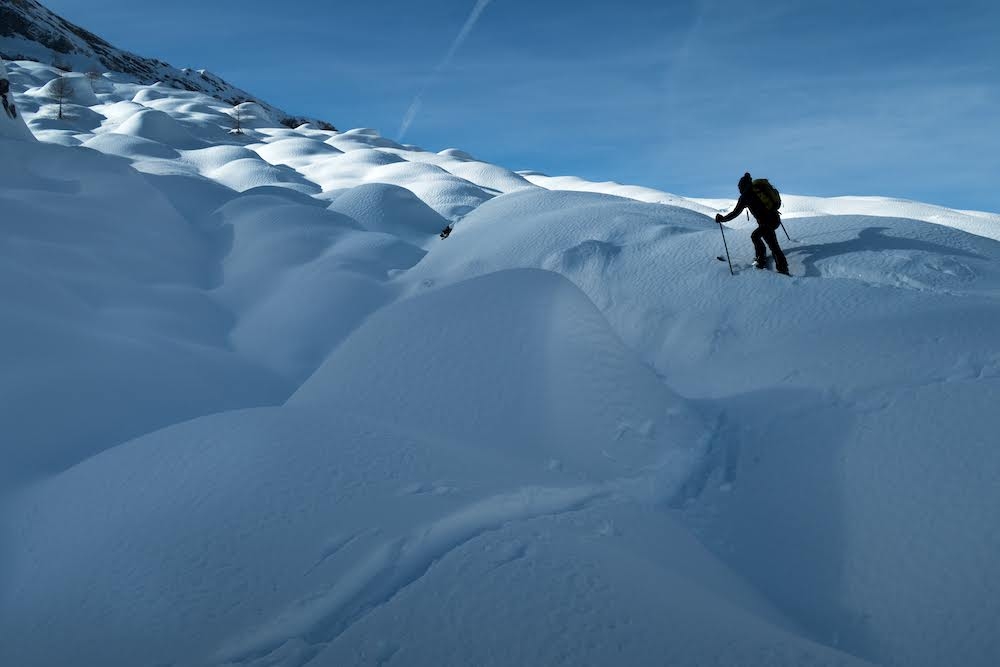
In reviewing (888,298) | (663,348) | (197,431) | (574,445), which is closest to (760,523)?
(574,445)

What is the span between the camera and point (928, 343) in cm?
405

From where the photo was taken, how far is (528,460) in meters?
3.57

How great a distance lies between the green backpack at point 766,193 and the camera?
5.84 m

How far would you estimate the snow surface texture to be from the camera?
7.56 ft

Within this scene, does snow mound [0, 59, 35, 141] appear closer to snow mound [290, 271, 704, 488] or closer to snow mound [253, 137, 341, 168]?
snow mound [290, 271, 704, 488]

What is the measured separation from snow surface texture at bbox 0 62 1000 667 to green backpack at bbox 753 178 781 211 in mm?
672

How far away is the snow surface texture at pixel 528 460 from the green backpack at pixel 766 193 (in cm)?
67

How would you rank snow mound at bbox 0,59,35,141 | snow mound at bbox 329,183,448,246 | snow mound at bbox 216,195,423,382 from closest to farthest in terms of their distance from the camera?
1. snow mound at bbox 216,195,423,382
2. snow mound at bbox 0,59,35,141
3. snow mound at bbox 329,183,448,246

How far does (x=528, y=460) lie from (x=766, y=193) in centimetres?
406

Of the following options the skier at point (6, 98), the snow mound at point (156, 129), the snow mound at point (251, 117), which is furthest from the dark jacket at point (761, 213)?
the snow mound at point (251, 117)

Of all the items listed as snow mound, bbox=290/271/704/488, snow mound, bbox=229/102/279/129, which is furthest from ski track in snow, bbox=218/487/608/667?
snow mound, bbox=229/102/279/129

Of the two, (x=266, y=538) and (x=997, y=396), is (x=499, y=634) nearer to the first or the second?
(x=266, y=538)

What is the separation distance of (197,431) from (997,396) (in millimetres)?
4714

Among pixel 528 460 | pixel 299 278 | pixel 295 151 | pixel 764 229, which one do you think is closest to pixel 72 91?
pixel 295 151
